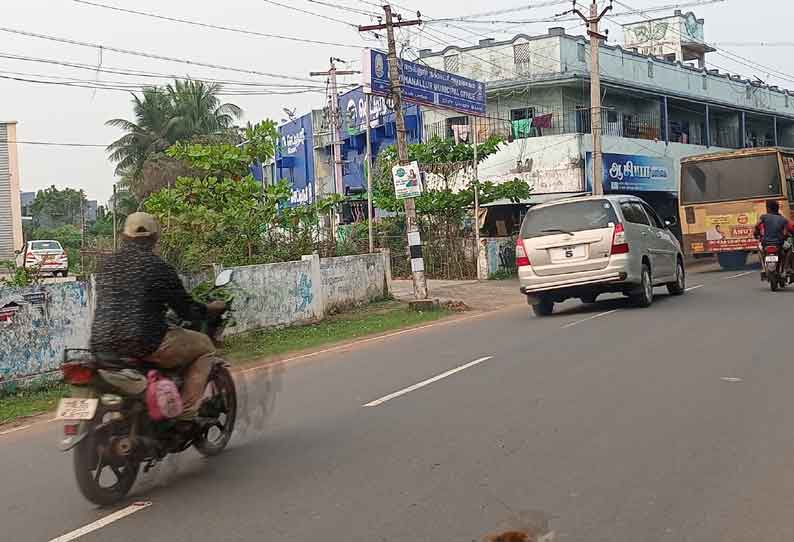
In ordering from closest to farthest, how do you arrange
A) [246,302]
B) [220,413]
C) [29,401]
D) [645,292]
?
1. [220,413]
2. [29,401]
3. [246,302]
4. [645,292]

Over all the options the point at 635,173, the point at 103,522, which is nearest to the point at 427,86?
the point at 635,173

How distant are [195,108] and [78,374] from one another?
147ft

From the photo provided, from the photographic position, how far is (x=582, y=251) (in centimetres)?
1541

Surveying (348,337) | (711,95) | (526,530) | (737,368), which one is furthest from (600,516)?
(711,95)

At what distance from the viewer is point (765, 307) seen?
1523 centimetres

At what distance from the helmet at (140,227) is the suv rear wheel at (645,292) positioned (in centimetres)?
1138

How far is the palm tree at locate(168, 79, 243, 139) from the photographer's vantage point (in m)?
47.9

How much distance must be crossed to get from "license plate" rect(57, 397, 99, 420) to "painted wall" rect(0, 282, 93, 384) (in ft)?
20.5

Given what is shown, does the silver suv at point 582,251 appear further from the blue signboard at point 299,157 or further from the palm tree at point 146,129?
the palm tree at point 146,129

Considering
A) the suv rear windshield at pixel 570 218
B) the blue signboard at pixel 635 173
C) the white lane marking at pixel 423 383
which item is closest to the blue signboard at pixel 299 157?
the blue signboard at pixel 635 173

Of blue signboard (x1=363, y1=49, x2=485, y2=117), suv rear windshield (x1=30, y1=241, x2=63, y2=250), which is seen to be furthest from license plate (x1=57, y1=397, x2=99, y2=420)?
suv rear windshield (x1=30, y1=241, x2=63, y2=250)

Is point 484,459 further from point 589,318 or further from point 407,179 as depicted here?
point 407,179

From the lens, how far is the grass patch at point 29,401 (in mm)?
10000

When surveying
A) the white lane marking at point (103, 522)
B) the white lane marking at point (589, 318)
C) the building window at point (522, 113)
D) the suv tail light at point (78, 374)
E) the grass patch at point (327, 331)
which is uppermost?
the building window at point (522, 113)
